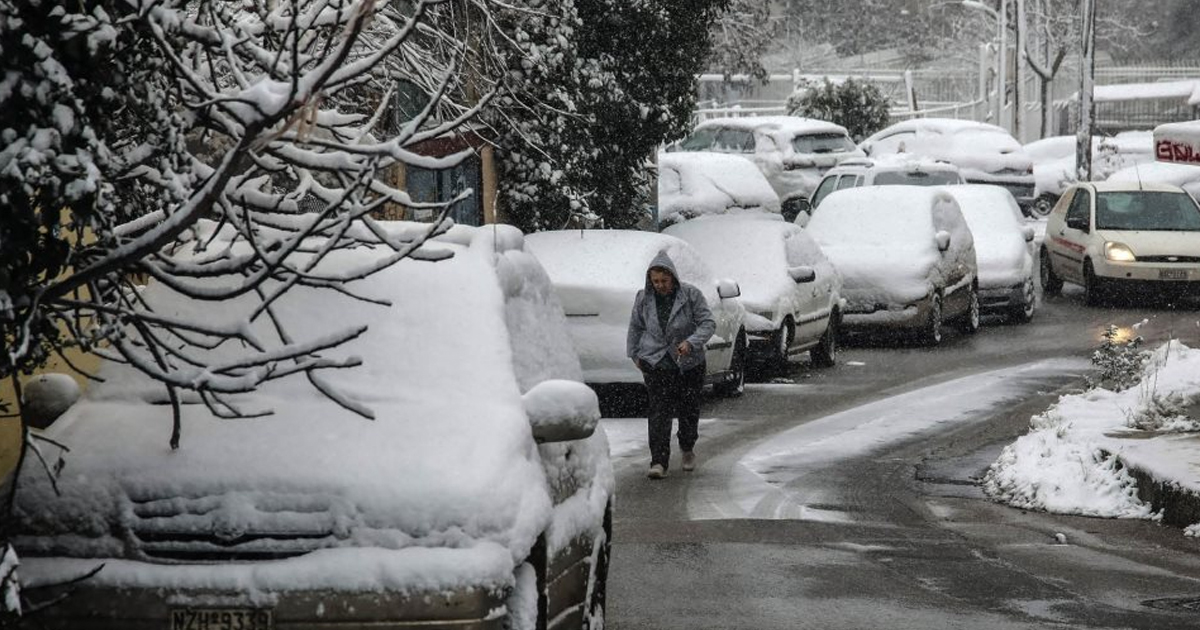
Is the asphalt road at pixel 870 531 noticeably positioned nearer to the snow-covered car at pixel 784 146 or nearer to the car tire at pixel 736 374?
the car tire at pixel 736 374

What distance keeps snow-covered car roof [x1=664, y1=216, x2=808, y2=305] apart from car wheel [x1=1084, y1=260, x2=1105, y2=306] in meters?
6.48

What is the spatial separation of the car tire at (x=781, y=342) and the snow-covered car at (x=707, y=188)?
813 cm

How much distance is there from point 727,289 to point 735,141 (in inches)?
797

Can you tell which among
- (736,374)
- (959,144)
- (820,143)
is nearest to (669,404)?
(736,374)

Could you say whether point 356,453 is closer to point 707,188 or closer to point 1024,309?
point 1024,309

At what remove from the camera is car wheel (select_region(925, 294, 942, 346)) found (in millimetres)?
24173

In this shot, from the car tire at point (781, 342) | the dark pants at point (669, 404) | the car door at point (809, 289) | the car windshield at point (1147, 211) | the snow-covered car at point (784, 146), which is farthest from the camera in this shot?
the snow-covered car at point (784, 146)

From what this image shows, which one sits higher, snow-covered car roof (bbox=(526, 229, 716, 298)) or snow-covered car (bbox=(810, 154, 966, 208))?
snow-covered car roof (bbox=(526, 229, 716, 298))

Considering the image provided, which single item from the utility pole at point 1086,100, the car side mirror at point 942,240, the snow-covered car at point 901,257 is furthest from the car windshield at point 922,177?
the utility pole at point 1086,100

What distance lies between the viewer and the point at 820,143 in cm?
3862

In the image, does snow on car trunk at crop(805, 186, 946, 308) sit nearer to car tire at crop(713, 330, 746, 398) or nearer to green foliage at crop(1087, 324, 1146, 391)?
car tire at crop(713, 330, 746, 398)

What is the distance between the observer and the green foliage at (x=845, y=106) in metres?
47.8

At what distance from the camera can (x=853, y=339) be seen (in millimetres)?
25000

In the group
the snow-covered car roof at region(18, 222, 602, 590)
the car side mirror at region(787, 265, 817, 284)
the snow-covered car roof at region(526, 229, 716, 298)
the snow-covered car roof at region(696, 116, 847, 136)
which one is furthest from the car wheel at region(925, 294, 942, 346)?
the snow-covered car roof at region(18, 222, 602, 590)
